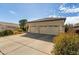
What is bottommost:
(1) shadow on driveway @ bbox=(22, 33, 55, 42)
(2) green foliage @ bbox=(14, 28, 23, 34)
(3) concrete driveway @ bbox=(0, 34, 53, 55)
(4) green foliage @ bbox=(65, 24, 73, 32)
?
(3) concrete driveway @ bbox=(0, 34, 53, 55)

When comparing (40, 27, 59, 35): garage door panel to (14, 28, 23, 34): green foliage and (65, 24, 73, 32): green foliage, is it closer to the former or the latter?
(65, 24, 73, 32): green foliage

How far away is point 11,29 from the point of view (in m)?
3.33

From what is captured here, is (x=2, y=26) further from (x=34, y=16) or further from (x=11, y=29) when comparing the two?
(x=34, y=16)

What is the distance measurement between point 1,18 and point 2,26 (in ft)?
0.66

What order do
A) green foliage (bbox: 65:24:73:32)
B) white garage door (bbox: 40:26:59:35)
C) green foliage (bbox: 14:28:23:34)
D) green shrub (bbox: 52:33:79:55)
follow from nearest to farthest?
green shrub (bbox: 52:33:79:55) < green foliage (bbox: 65:24:73:32) < white garage door (bbox: 40:26:59:35) < green foliage (bbox: 14:28:23:34)

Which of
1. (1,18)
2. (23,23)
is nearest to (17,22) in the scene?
(23,23)

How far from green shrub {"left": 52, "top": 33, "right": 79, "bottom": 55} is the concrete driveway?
167 mm

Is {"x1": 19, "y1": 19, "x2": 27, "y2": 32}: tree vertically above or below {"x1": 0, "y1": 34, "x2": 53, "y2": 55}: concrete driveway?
above

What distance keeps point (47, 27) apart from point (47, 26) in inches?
1.1

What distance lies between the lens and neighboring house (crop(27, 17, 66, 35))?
3.16m

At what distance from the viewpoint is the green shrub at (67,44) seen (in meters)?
2.93

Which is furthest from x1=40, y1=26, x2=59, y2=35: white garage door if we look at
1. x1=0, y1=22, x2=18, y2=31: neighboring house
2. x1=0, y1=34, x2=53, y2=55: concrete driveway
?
x1=0, y1=22, x2=18, y2=31: neighboring house
